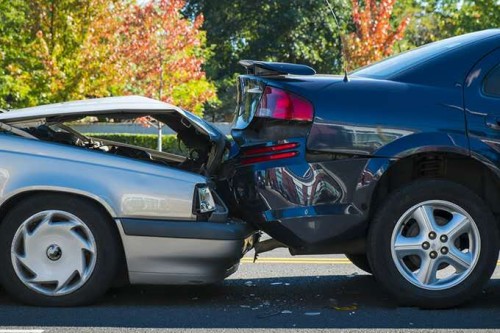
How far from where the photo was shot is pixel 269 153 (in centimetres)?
498

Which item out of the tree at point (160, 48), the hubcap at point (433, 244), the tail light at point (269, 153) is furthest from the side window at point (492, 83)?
the tree at point (160, 48)

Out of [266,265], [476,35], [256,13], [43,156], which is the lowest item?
[266,265]

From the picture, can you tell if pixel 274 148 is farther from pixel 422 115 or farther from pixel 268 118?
pixel 422 115

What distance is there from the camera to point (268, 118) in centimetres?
504

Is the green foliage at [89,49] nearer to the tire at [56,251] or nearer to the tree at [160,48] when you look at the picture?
the tree at [160,48]

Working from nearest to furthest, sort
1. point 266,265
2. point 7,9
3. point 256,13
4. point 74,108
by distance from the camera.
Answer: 1. point 74,108
2. point 266,265
3. point 7,9
4. point 256,13

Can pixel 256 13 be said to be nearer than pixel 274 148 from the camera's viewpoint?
No

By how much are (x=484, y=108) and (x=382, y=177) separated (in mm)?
736

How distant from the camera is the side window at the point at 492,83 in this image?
5.04 metres

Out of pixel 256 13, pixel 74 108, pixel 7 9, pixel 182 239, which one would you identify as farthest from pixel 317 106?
pixel 256 13

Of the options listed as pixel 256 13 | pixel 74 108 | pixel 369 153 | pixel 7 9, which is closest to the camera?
pixel 369 153

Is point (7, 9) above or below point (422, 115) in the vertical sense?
above

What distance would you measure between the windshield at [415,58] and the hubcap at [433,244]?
895 millimetres

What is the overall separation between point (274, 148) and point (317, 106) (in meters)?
0.36
